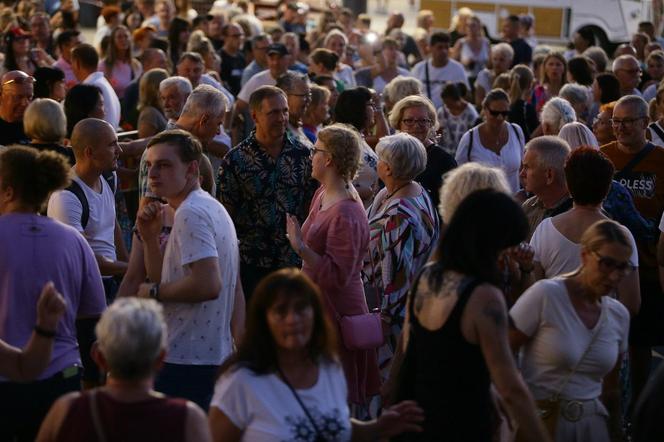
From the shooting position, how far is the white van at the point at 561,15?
26.2 meters

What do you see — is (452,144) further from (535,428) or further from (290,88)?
(535,428)

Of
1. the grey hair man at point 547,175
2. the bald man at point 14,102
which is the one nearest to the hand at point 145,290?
the grey hair man at point 547,175

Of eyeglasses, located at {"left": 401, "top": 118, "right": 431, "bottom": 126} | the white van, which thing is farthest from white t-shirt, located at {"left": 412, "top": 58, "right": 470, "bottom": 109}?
the white van

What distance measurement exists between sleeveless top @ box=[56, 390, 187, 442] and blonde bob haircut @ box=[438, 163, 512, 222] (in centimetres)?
179

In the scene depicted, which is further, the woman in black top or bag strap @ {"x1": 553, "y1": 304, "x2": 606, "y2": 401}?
bag strap @ {"x1": 553, "y1": 304, "x2": 606, "y2": 401}

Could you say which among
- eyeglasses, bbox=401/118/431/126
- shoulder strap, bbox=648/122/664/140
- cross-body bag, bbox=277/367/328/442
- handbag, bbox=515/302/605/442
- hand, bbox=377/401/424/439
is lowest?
handbag, bbox=515/302/605/442

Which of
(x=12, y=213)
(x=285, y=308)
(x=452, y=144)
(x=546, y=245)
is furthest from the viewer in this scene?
(x=452, y=144)

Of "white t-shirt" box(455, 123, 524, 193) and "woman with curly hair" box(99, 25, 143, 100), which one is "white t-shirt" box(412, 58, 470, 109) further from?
"white t-shirt" box(455, 123, 524, 193)

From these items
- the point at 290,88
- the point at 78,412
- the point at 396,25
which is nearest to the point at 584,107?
the point at 290,88

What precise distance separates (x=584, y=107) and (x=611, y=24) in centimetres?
1655

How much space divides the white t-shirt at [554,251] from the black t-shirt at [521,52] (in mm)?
13307

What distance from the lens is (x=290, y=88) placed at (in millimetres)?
8742

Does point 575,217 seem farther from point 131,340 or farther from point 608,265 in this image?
point 131,340

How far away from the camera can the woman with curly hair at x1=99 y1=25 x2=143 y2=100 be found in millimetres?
13367
